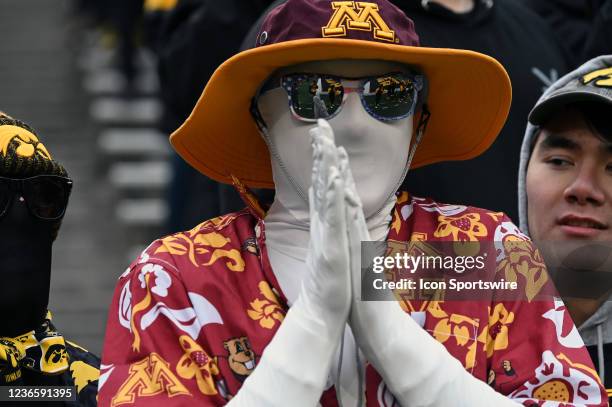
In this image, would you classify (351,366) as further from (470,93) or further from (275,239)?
(470,93)

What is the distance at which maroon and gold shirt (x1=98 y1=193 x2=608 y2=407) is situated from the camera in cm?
344

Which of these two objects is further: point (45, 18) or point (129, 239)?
point (45, 18)

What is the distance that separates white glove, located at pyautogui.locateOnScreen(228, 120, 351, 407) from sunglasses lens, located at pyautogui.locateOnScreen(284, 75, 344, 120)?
0.26 meters

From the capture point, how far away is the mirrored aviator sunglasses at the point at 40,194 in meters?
4.13

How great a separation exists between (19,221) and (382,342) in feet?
4.16

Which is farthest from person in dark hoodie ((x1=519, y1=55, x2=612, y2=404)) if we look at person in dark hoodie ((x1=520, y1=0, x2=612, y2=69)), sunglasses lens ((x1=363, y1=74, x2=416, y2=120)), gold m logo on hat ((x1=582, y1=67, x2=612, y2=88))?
person in dark hoodie ((x1=520, y1=0, x2=612, y2=69))

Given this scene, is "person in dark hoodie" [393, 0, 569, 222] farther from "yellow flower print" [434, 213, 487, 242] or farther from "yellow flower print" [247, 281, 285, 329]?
"yellow flower print" [247, 281, 285, 329]

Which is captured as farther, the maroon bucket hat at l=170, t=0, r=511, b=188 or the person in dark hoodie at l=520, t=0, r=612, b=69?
the person in dark hoodie at l=520, t=0, r=612, b=69

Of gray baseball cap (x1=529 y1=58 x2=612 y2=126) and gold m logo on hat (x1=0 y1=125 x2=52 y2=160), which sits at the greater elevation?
gray baseball cap (x1=529 y1=58 x2=612 y2=126)

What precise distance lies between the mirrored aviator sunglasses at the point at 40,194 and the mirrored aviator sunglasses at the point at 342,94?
2.94 feet

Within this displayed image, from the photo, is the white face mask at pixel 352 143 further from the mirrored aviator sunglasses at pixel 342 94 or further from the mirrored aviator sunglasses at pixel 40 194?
the mirrored aviator sunglasses at pixel 40 194

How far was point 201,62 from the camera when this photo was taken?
5.62 metres

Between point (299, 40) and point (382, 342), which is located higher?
point (299, 40)

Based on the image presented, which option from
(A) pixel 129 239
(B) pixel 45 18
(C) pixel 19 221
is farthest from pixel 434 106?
(B) pixel 45 18
